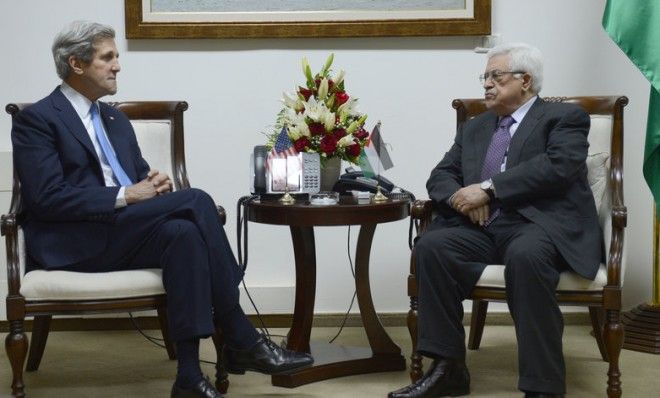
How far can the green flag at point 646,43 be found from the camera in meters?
4.54

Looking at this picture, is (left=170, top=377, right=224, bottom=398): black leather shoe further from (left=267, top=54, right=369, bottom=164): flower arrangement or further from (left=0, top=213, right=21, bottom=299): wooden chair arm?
(left=267, top=54, right=369, bottom=164): flower arrangement

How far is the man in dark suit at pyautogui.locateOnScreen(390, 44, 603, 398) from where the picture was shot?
3764 millimetres

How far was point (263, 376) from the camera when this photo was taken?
4387 mm

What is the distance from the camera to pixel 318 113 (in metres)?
4.31

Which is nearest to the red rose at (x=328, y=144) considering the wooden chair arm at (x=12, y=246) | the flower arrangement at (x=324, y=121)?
the flower arrangement at (x=324, y=121)

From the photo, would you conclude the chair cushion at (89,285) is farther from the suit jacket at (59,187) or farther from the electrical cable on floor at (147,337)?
the electrical cable on floor at (147,337)

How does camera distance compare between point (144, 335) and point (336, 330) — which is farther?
point (336, 330)

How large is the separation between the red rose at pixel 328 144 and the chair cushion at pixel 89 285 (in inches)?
36.0

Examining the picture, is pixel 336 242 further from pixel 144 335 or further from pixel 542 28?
pixel 542 28

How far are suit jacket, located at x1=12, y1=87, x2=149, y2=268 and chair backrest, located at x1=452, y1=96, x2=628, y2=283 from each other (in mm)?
1604

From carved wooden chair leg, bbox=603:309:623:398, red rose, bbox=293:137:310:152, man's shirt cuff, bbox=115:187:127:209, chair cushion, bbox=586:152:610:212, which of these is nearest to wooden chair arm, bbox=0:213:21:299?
man's shirt cuff, bbox=115:187:127:209

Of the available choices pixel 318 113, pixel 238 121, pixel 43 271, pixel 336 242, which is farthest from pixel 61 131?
pixel 336 242

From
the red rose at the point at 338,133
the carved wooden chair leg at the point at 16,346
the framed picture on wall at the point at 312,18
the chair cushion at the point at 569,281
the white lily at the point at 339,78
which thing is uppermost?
the framed picture on wall at the point at 312,18

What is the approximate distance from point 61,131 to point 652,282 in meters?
2.90
